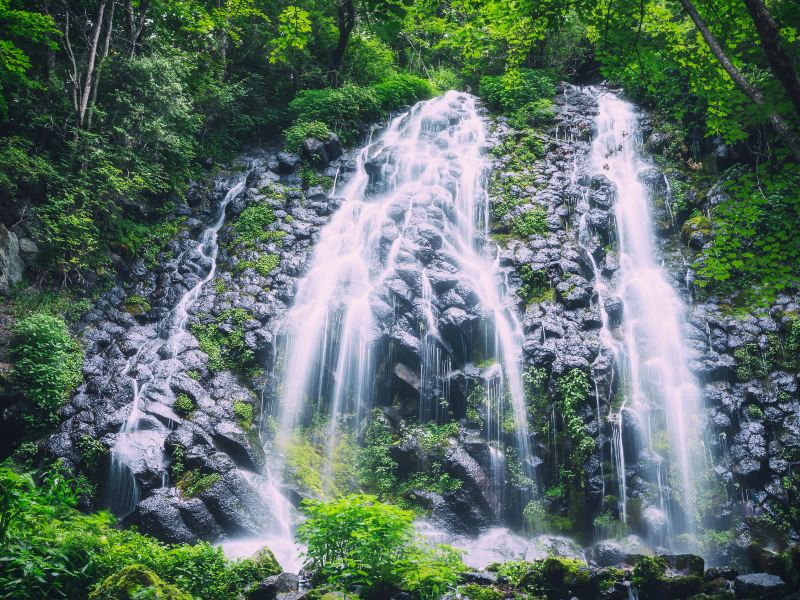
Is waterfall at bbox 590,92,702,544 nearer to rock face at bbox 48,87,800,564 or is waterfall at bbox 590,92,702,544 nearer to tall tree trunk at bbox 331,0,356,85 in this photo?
rock face at bbox 48,87,800,564

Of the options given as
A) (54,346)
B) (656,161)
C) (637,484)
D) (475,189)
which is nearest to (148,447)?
(54,346)

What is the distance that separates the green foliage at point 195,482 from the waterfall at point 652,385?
298 inches

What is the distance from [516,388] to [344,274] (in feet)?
17.3

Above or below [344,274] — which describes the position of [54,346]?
below

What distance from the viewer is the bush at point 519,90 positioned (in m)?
18.6

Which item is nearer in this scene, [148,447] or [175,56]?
[148,447]

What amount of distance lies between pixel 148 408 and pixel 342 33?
15.8m

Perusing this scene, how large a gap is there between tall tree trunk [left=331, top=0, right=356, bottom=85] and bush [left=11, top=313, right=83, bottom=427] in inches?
561

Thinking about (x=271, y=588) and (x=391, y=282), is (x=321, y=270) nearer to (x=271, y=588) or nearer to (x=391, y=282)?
(x=391, y=282)

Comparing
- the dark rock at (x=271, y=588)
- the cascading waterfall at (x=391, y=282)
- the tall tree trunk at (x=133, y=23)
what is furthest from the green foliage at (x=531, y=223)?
the tall tree trunk at (x=133, y=23)

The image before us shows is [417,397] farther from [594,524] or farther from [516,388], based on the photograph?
[594,524]

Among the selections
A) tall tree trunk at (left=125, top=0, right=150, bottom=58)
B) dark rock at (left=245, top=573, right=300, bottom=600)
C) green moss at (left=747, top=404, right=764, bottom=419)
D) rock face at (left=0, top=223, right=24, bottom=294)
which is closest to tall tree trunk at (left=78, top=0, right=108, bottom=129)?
tall tree trunk at (left=125, top=0, right=150, bottom=58)

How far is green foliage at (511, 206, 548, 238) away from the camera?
1380 cm

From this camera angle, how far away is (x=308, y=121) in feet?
57.8
